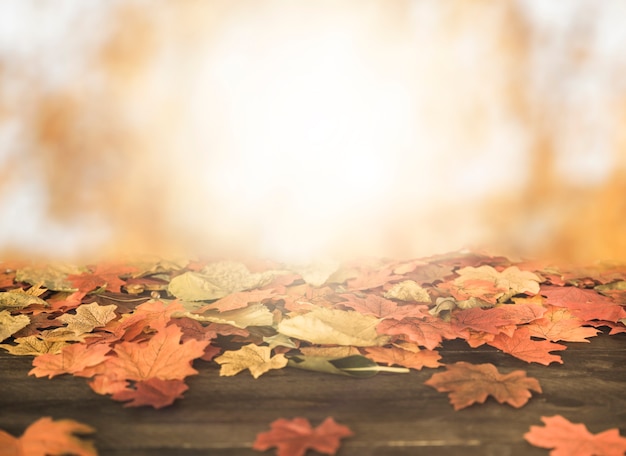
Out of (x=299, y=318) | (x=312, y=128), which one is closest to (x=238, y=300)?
(x=299, y=318)

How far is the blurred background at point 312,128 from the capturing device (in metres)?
2.10

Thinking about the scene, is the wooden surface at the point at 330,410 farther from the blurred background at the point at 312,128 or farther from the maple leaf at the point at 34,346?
the blurred background at the point at 312,128

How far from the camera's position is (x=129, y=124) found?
86.6 inches

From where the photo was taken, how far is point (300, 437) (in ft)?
2.86

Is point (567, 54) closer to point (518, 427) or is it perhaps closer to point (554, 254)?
point (554, 254)

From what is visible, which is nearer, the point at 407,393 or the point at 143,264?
the point at 407,393

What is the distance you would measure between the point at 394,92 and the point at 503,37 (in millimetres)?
425

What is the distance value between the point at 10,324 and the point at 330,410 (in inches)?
31.0

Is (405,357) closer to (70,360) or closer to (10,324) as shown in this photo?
(70,360)

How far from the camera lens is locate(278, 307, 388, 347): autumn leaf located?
118 cm

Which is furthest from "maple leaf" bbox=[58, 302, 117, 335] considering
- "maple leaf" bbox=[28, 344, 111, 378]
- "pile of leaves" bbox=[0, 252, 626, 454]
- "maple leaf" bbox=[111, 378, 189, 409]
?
"maple leaf" bbox=[111, 378, 189, 409]

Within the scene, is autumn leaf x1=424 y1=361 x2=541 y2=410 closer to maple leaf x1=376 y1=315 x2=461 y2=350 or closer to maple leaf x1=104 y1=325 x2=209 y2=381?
maple leaf x1=376 y1=315 x2=461 y2=350

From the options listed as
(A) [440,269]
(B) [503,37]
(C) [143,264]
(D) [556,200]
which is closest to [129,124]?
(C) [143,264]

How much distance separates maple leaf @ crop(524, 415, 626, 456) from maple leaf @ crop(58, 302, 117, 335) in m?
0.90
